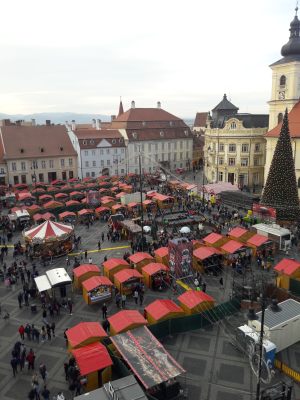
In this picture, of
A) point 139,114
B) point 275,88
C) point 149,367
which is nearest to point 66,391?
point 149,367

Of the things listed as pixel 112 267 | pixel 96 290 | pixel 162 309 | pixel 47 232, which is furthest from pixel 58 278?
pixel 47 232

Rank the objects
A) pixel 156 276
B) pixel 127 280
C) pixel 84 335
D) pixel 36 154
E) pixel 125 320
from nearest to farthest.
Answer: pixel 84 335
pixel 125 320
pixel 127 280
pixel 156 276
pixel 36 154

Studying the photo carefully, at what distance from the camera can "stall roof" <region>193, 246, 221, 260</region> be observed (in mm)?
27309

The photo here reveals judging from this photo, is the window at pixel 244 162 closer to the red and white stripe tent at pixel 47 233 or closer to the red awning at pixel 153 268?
the red and white stripe tent at pixel 47 233

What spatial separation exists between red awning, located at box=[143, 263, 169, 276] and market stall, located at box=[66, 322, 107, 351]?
7.65 m

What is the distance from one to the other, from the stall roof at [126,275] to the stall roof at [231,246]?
7.94 meters

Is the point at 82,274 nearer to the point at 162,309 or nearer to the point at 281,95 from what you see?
the point at 162,309

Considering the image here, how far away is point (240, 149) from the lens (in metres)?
57.6

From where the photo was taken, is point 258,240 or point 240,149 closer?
point 258,240

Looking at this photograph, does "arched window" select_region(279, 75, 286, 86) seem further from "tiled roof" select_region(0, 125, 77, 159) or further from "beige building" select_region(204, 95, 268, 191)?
"tiled roof" select_region(0, 125, 77, 159)

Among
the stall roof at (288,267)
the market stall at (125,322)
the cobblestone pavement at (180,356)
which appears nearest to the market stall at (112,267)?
the cobblestone pavement at (180,356)

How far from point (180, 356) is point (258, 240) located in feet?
48.5

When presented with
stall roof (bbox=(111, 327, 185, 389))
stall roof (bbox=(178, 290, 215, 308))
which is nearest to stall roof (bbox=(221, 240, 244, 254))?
stall roof (bbox=(178, 290, 215, 308))

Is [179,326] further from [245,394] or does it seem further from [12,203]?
[12,203]
